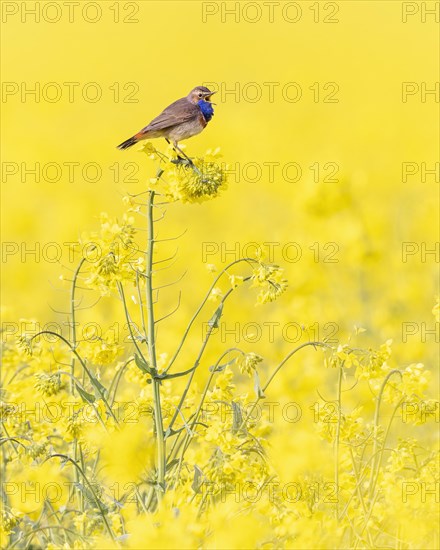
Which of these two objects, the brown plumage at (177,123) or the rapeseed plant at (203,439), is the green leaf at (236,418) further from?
the brown plumage at (177,123)

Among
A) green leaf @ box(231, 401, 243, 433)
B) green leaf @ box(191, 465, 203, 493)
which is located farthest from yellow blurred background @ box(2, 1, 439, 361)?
green leaf @ box(191, 465, 203, 493)

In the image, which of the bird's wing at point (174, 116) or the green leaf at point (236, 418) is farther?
the bird's wing at point (174, 116)

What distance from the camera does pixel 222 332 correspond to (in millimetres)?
7035

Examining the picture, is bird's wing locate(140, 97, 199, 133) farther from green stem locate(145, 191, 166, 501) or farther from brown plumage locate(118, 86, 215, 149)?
green stem locate(145, 191, 166, 501)

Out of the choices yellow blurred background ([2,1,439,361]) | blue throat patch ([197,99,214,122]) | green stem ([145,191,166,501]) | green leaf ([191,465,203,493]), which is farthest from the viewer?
yellow blurred background ([2,1,439,361])

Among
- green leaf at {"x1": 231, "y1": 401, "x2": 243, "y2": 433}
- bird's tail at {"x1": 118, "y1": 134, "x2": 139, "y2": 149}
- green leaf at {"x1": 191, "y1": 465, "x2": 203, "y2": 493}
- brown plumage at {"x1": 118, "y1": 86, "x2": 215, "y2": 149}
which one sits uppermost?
brown plumage at {"x1": 118, "y1": 86, "x2": 215, "y2": 149}

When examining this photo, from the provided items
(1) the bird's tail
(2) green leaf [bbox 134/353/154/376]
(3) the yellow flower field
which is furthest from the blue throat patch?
(2) green leaf [bbox 134/353/154/376]

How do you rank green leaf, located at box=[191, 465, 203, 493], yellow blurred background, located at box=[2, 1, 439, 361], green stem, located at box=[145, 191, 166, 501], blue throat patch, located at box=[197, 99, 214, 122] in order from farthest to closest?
yellow blurred background, located at box=[2, 1, 439, 361] → blue throat patch, located at box=[197, 99, 214, 122] → green stem, located at box=[145, 191, 166, 501] → green leaf, located at box=[191, 465, 203, 493]

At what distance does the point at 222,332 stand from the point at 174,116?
326 centimetres

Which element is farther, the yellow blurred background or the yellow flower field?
the yellow blurred background

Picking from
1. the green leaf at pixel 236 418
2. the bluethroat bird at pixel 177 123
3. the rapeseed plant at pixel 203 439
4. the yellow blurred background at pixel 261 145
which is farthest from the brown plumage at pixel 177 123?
the green leaf at pixel 236 418

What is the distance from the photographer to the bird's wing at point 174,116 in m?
3.92

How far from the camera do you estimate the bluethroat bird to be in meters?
3.93

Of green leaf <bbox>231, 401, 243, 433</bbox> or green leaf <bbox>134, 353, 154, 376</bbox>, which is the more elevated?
green leaf <bbox>134, 353, 154, 376</bbox>
